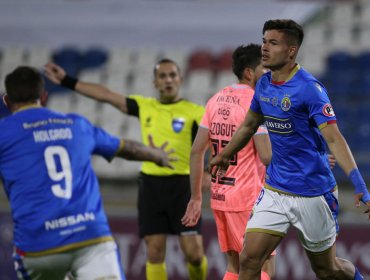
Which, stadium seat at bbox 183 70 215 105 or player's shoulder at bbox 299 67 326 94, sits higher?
player's shoulder at bbox 299 67 326 94

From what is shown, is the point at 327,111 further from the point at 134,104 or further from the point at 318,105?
the point at 134,104

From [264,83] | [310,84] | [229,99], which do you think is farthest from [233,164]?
[310,84]

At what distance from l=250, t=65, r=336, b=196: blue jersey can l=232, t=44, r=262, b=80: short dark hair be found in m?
0.70

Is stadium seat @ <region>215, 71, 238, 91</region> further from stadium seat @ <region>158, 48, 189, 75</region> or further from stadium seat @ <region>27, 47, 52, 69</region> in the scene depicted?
stadium seat @ <region>27, 47, 52, 69</region>

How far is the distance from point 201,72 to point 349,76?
266 cm

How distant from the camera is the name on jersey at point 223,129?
626 centimetres

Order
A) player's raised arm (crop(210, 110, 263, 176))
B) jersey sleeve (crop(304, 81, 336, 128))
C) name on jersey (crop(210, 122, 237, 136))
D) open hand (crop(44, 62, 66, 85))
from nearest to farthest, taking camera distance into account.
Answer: jersey sleeve (crop(304, 81, 336, 128)), player's raised arm (crop(210, 110, 263, 176)), name on jersey (crop(210, 122, 237, 136)), open hand (crop(44, 62, 66, 85))

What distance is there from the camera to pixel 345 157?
507 cm

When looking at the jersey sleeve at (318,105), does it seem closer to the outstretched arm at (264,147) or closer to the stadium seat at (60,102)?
the outstretched arm at (264,147)

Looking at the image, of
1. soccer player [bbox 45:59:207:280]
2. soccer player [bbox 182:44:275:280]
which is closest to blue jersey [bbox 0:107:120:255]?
soccer player [bbox 182:44:275:280]

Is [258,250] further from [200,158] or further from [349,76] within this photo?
[349,76]

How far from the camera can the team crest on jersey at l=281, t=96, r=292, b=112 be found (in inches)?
209

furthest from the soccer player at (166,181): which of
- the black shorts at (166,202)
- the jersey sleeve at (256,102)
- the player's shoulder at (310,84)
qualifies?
the player's shoulder at (310,84)

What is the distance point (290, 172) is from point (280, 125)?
0.33m
